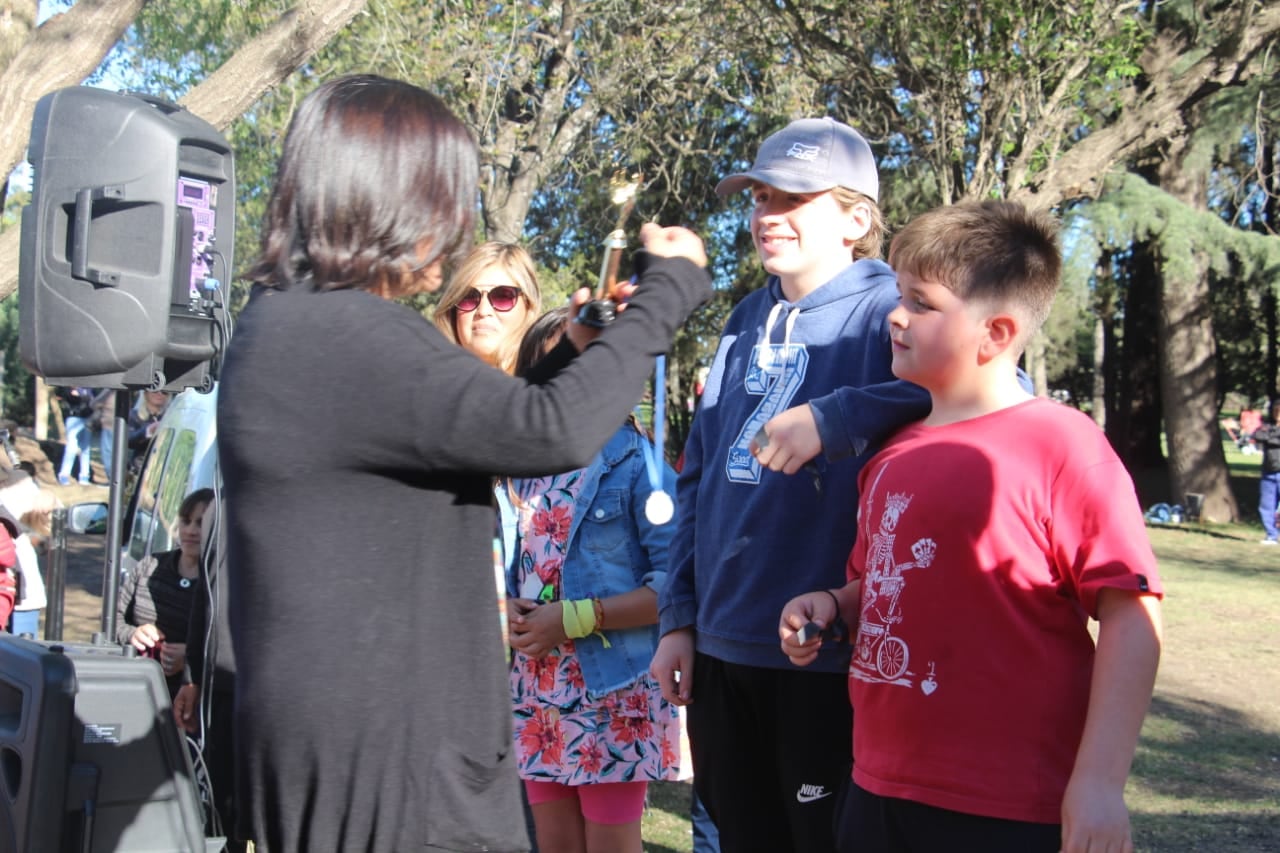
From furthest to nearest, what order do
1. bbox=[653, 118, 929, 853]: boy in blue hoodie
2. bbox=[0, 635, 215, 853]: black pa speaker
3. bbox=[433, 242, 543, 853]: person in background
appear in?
bbox=[433, 242, 543, 853]: person in background → bbox=[0, 635, 215, 853]: black pa speaker → bbox=[653, 118, 929, 853]: boy in blue hoodie

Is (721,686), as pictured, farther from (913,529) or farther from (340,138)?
(340,138)

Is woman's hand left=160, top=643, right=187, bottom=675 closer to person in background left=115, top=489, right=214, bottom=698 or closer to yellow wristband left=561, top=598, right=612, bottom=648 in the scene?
person in background left=115, top=489, right=214, bottom=698

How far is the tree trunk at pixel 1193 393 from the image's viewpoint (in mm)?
17853

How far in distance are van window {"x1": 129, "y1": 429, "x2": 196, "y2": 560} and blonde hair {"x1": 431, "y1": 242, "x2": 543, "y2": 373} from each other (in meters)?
2.02

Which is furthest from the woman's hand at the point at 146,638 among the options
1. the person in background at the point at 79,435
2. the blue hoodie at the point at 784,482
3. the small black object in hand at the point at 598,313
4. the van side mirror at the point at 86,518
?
the person in background at the point at 79,435

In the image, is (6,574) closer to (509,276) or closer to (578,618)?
(509,276)

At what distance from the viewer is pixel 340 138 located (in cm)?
168


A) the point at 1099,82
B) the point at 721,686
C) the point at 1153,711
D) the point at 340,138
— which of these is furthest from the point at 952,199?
the point at 340,138

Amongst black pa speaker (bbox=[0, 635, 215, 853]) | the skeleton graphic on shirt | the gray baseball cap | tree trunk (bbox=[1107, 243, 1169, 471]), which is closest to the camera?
the skeleton graphic on shirt

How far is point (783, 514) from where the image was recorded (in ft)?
8.05

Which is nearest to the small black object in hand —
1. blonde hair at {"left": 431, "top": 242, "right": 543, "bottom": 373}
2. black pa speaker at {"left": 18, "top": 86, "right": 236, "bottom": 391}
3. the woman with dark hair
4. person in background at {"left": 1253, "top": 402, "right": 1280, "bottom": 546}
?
the woman with dark hair

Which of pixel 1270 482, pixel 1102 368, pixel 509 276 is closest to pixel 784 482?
pixel 509 276

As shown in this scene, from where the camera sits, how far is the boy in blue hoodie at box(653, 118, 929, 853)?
94.3 inches

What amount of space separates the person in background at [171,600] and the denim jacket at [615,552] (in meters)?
1.74
